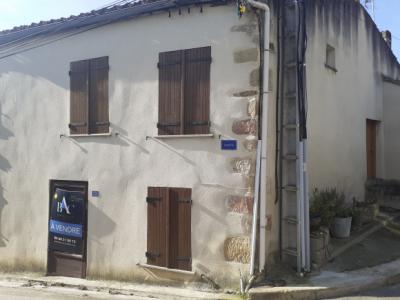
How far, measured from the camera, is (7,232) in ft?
32.7

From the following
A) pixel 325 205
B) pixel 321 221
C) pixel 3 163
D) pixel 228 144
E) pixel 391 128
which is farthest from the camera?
pixel 391 128

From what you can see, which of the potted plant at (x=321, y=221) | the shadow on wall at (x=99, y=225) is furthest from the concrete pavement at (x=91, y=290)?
the potted plant at (x=321, y=221)

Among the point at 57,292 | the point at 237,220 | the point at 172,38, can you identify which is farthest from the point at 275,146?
the point at 57,292

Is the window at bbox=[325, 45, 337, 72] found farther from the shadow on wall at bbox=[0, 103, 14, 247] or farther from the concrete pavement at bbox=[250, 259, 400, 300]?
the shadow on wall at bbox=[0, 103, 14, 247]

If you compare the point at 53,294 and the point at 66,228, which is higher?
the point at 66,228

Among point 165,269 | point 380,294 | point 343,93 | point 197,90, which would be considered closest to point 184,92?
point 197,90

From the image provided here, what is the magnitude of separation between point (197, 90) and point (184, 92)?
23 centimetres

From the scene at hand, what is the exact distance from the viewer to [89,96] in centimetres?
873

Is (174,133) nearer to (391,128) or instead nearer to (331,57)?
(331,57)

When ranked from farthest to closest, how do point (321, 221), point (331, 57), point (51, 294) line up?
point (331, 57)
point (321, 221)
point (51, 294)

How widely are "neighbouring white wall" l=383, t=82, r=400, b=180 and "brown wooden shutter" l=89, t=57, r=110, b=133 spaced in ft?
25.0

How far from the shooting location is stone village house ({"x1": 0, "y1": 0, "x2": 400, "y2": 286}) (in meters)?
7.07

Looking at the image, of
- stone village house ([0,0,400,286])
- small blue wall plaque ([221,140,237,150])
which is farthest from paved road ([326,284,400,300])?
small blue wall plaque ([221,140,237,150])

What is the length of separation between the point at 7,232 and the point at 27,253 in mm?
771
